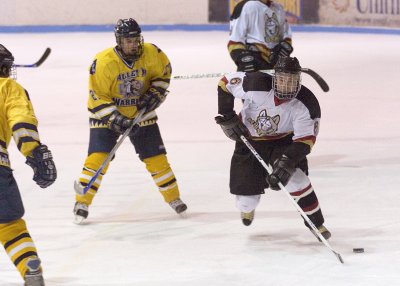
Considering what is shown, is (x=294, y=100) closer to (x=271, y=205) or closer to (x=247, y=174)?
(x=247, y=174)

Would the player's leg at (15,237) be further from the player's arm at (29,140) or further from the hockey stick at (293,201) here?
the hockey stick at (293,201)

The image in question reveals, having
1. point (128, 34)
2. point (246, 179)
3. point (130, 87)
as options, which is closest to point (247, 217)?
point (246, 179)

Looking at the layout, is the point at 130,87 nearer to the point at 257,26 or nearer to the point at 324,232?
the point at 324,232

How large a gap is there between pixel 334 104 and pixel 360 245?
391 cm

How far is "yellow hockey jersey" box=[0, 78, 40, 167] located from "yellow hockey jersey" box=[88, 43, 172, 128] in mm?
1196

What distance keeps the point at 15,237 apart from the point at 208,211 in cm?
166

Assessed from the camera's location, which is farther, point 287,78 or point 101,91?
point 101,91

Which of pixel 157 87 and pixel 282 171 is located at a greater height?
pixel 157 87

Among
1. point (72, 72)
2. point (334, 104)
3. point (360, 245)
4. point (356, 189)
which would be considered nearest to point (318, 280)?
point (360, 245)

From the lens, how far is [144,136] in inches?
194

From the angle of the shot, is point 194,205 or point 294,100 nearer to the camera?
point 294,100

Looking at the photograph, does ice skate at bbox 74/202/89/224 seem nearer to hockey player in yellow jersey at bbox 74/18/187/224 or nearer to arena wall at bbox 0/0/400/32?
hockey player in yellow jersey at bbox 74/18/187/224

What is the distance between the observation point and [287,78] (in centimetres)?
419

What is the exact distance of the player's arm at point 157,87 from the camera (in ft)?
15.8
